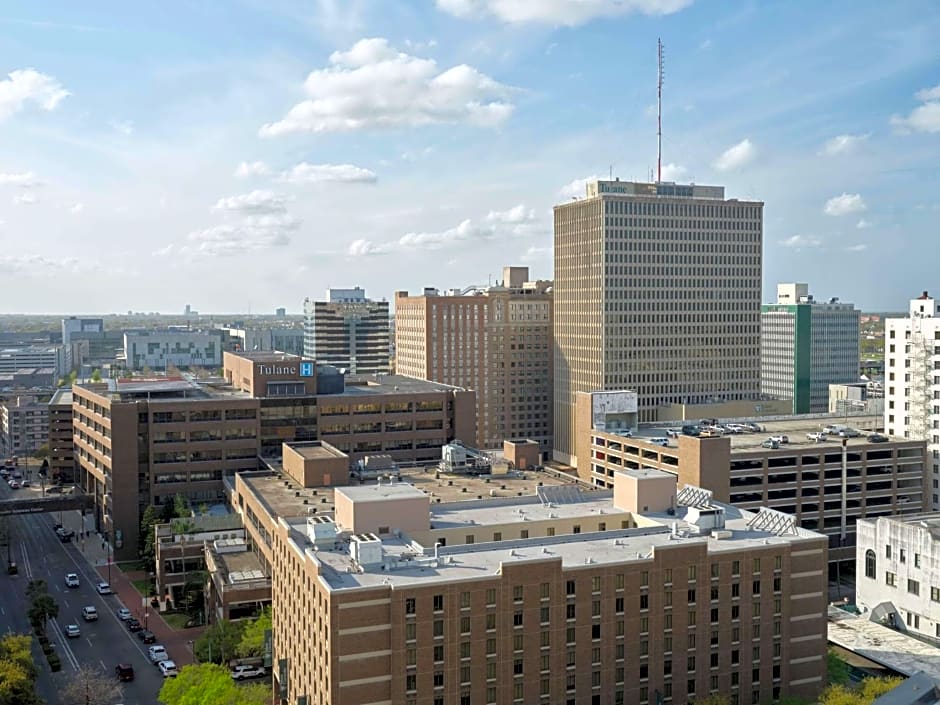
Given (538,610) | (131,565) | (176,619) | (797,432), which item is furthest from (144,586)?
(797,432)

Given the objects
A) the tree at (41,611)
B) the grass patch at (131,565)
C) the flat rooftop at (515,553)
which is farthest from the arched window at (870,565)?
the grass patch at (131,565)

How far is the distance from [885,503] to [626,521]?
62.3 meters

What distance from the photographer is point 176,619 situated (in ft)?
388

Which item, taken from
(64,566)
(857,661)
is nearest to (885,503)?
(857,661)

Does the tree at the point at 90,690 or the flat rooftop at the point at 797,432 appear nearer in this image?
the tree at the point at 90,690

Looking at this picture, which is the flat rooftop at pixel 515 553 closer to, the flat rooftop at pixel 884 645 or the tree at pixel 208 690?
the tree at pixel 208 690

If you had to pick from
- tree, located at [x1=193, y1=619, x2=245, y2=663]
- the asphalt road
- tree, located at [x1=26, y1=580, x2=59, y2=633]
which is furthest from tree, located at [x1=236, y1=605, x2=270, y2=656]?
tree, located at [x1=26, y1=580, x2=59, y2=633]

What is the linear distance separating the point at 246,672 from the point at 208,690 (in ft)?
51.8

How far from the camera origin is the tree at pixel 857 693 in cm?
7469

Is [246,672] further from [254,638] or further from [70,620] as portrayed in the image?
[70,620]

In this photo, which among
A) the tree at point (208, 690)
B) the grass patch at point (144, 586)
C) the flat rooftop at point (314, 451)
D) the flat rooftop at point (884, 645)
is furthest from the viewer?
the grass patch at point (144, 586)

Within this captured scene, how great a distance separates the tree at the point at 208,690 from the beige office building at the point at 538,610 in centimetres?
353

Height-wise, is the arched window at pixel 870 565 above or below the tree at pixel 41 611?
above

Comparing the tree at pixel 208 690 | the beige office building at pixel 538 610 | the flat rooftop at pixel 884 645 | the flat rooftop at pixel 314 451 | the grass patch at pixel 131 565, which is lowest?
the grass patch at pixel 131 565
